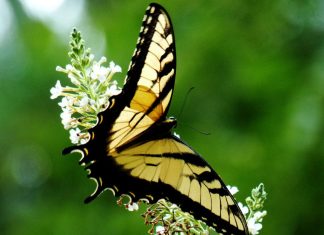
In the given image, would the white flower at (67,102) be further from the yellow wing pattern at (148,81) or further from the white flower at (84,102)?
the yellow wing pattern at (148,81)

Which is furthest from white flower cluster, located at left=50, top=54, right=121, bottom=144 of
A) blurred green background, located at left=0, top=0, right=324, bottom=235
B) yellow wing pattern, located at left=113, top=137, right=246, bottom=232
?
blurred green background, located at left=0, top=0, right=324, bottom=235

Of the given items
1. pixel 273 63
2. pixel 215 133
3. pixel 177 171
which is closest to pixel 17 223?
pixel 215 133

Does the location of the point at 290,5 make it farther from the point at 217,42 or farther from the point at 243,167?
the point at 243,167

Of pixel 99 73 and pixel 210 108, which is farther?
pixel 210 108

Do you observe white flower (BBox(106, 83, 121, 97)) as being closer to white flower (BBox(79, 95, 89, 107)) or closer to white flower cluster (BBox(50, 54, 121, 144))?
white flower cluster (BBox(50, 54, 121, 144))

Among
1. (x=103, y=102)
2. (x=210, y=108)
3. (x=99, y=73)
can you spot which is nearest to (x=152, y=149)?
(x=103, y=102)

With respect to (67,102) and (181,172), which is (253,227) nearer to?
(181,172)
